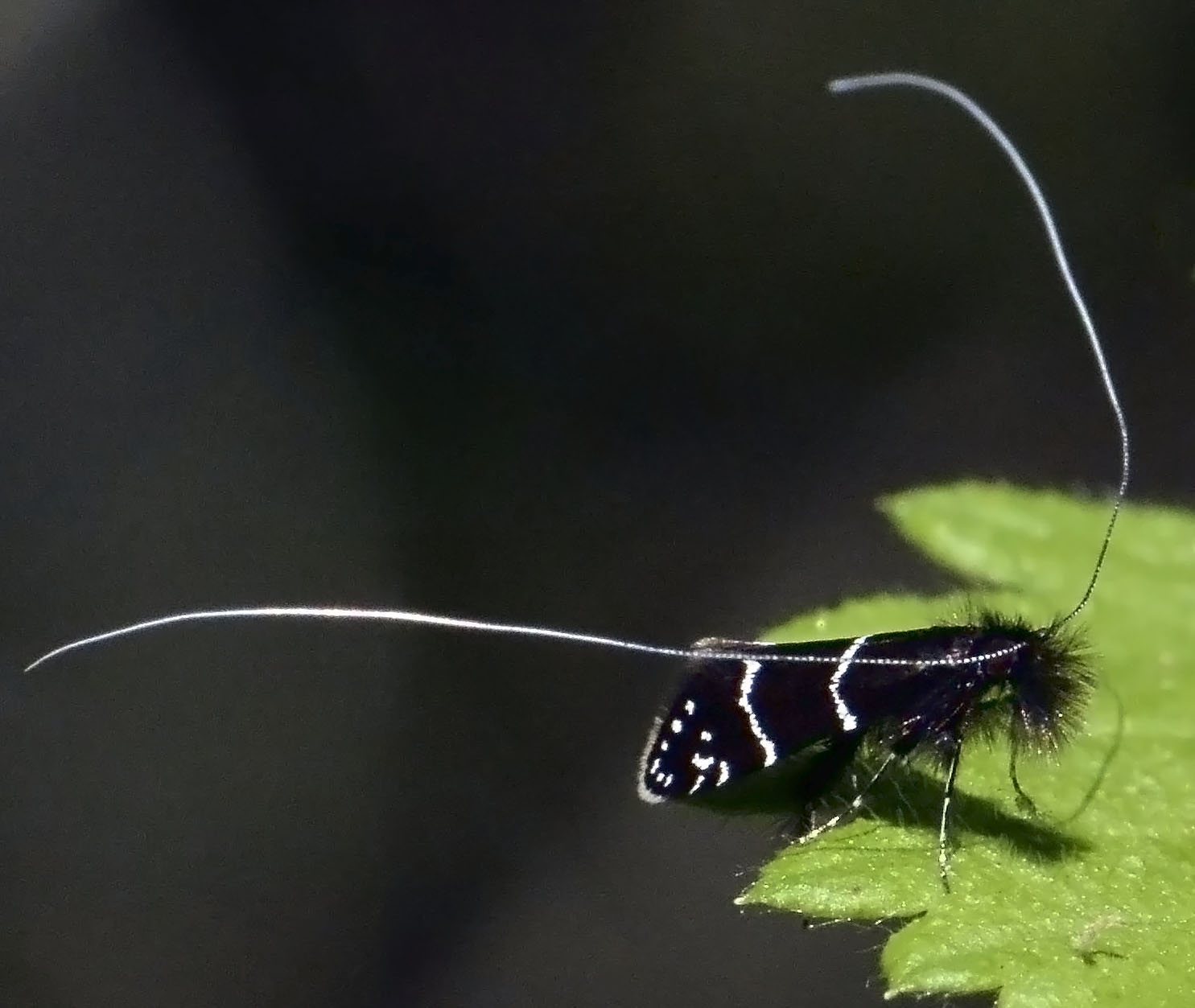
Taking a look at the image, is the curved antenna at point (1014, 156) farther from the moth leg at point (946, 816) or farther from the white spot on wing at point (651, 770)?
the white spot on wing at point (651, 770)

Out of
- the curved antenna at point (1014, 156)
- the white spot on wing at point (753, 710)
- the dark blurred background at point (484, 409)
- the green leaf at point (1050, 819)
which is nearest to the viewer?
the green leaf at point (1050, 819)

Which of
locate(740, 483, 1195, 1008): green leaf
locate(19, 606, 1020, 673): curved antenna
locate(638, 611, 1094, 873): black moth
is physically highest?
locate(19, 606, 1020, 673): curved antenna

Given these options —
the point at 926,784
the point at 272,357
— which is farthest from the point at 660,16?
the point at 926,784

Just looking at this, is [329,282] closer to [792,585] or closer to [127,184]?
[127,184]

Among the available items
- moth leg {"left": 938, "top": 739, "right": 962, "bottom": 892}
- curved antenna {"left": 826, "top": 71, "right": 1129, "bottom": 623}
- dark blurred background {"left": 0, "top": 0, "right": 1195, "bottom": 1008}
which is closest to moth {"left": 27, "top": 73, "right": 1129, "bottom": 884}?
moth leg {"left": 938, "top": 739, "right": 962, "bottom": 892}

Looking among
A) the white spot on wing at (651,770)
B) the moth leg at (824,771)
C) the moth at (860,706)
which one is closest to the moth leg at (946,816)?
the moth at (860,706)

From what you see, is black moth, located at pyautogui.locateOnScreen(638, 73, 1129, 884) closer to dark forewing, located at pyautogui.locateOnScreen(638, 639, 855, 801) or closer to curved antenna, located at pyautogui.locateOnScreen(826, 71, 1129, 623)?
dark forewing, located at pyautogui.locateOnScreen(638, 639, 855, 801)
